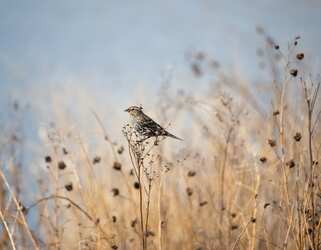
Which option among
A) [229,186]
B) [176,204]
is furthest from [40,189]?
[229,186]

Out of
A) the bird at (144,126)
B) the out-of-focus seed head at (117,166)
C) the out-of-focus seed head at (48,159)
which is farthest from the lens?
the out-of-focus seed head at (48,159)

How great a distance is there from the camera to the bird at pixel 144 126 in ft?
7.44

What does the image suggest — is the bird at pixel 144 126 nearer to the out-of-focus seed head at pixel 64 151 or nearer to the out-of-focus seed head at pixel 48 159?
the out-of-focus seed head at pixel 64 151

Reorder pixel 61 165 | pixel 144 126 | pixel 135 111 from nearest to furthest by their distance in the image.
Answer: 1. pixel 144 126
2. pixel 135 111
3. pixel 61 165

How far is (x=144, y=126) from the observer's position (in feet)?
7.81

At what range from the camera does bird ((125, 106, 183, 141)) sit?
2.27 meters

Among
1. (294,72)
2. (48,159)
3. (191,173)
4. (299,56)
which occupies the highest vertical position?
(299,56)

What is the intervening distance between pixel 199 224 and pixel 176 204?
0.26m

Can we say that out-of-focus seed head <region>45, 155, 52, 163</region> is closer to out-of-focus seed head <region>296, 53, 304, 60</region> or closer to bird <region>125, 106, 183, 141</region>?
bird <region>125, 106, 183, 141</region>

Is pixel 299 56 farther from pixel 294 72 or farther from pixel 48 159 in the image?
pixel 48 159

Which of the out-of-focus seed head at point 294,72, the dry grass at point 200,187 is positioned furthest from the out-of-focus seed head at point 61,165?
the out-of-focus seed head at point 294,72

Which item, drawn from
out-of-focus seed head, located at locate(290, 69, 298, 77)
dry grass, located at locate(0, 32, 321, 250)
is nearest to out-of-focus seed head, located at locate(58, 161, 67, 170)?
dry grass, located at locate(0, 32, 321, 250)

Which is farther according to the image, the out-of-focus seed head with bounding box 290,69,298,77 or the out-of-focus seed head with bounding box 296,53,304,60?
the out-of-focus seed head with bounding box 296,53,304,60

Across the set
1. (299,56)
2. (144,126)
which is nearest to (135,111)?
(144,126)
